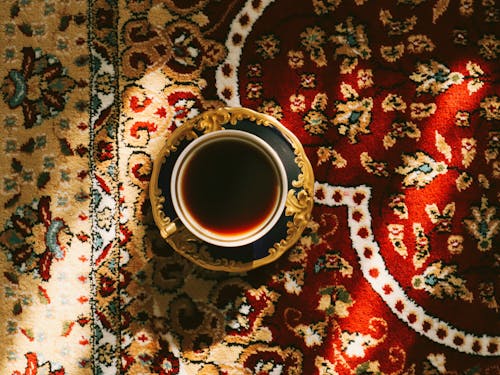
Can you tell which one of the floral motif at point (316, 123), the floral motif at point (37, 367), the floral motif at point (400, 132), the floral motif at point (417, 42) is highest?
the floral motif at point (417, 42)

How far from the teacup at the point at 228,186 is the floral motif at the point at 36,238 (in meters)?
0.30

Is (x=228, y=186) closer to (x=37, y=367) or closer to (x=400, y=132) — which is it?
(x=400, y=132)

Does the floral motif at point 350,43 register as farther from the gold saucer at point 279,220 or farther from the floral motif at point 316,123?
the gold saucer at point 279,220

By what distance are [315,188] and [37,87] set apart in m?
0.60

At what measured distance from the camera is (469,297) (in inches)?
45.2

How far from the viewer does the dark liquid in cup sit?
3.34ft

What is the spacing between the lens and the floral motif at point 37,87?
1.17 metres

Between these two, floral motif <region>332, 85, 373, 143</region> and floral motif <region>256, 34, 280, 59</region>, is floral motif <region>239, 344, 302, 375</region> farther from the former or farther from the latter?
floral motif <region>256, 34, 280, 59</region>

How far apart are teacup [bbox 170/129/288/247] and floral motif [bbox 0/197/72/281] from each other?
299 millimetres

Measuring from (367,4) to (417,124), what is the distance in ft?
0.87

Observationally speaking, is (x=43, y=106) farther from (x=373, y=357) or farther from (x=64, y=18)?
(x=373, y=357)

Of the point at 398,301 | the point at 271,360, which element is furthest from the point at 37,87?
the point at 398,301

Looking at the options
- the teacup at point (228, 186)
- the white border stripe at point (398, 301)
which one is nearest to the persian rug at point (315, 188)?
the white border stripe at point (398, 301)

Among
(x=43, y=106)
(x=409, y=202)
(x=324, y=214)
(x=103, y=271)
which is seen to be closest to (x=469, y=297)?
(x=409, y=202)
